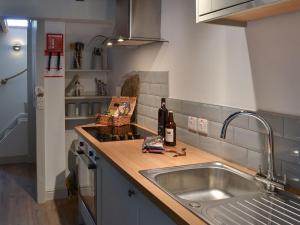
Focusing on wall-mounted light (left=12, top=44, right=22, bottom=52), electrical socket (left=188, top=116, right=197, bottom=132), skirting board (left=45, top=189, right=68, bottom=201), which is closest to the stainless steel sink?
electrical socket (left=188, top=116, right=197, bottom=132)

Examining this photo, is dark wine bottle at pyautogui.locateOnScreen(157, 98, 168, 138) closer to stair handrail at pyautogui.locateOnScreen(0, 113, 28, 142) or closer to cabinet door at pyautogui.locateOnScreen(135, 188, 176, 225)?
cabinet door at pyautogui.locateOnScreen(135, 188, 176, 225)

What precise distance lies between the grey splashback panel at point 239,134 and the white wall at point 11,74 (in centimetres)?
373

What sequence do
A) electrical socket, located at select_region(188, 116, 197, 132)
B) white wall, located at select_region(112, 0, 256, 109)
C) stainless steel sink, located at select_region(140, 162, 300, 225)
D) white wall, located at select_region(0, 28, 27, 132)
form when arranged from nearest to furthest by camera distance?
1. stainless steel sink, located at select_region(140, 162, 300, 225)
2. white wall, located at select_region(112, 0, 256, 109)
3. electrical socket, located at select_region(188, 116, 197, 132)
4. white wall, located at select_region(0, 28, 27, 132)

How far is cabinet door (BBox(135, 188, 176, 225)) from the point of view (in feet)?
4.18

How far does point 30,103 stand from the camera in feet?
16.6

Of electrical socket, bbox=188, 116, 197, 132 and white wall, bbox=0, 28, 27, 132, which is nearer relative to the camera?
electrical socket, bbox=188, 116, 197, 132

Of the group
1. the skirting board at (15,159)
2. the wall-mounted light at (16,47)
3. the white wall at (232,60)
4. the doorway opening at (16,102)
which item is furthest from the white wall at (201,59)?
the wall-mounted light at (16,47)

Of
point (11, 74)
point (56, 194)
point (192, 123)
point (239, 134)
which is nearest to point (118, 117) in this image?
point (192, 123)

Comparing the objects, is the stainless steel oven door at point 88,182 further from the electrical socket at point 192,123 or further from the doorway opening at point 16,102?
the doorway opening at point 16,102

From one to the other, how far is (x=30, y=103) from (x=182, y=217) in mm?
4428

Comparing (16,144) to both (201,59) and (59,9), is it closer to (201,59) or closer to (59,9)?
(59,9)

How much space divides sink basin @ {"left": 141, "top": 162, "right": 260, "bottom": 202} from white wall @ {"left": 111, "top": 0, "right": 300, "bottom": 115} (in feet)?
1.19

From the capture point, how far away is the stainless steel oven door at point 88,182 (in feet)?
7.61

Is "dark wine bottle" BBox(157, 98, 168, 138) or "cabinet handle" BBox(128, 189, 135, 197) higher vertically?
"dark wine bottle" BBox(157, 98, 168, 138)
